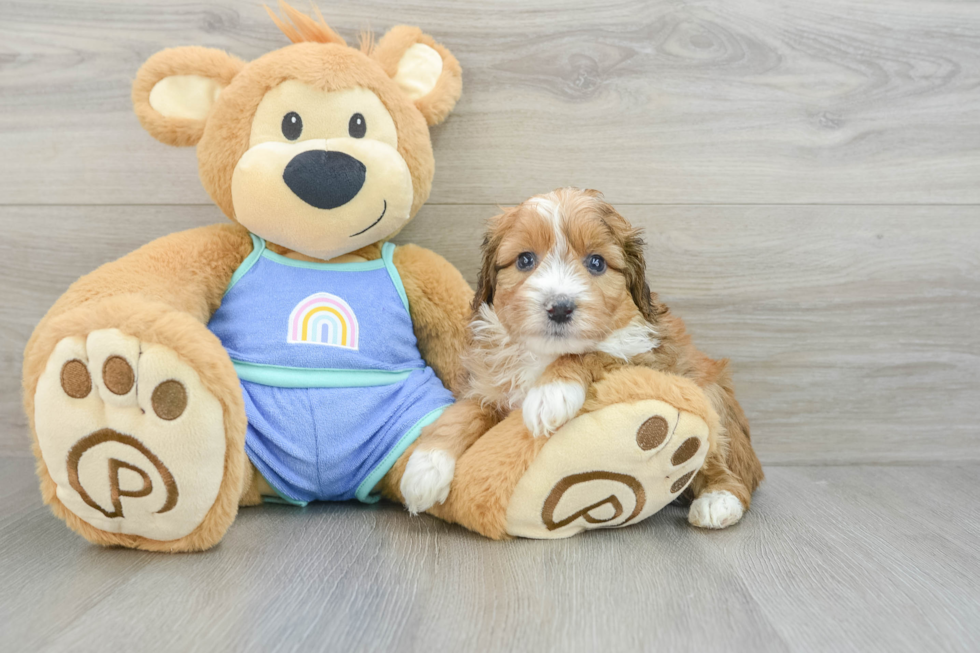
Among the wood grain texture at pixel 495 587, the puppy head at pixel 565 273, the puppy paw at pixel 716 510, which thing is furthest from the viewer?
the puppy paw at pixel 716 510

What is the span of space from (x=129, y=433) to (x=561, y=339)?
2.52 ft

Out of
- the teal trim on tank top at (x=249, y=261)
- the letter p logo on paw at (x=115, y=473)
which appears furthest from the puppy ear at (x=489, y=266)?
the letter p logo on paw at (x=115, y=473)

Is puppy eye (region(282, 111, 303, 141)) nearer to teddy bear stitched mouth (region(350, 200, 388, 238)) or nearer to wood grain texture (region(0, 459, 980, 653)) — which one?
teddy bear stitched mouth (region(350, 200, 388, 238))

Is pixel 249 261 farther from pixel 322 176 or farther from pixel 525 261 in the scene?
pixel 525 261

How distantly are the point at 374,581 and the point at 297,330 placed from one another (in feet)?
2.01

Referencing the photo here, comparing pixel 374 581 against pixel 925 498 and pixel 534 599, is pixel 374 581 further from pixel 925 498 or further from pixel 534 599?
pixel 925 498

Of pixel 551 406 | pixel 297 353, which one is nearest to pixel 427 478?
pixel 551 406

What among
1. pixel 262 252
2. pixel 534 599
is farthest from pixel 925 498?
pixel 262 252

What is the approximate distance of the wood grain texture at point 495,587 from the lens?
1021 millimetres

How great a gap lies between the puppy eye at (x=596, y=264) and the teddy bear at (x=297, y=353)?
0.21 m

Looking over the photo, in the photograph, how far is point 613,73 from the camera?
1.92 m

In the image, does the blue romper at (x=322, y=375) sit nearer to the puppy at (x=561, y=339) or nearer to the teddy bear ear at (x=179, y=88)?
the puppy at (x=561, y=339)

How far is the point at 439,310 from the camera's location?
1712 mm

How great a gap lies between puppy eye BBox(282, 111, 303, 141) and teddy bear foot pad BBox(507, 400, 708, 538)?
0.87 m
